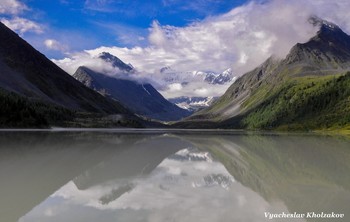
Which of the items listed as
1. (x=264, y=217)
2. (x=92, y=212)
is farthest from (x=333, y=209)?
(x=92, y=212)

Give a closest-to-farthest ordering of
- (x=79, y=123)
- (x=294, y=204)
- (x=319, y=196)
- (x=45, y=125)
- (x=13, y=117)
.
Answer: (x=294, y=204) → (x=319, y=196) → (x=13, y=117) → (x=45, y=125) → (x=79, y=123)

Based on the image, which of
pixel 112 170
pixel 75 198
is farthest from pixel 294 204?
pixel 112 170

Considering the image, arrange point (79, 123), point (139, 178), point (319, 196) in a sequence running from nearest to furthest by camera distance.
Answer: point (319, 196) → point (139, 178) → point (79, 123)

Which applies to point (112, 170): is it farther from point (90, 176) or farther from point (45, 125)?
point (45, 125)

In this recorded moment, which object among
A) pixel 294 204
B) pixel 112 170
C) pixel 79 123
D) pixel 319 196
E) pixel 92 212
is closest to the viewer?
pixel 92 212

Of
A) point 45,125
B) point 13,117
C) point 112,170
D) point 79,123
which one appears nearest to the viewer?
point 112,170

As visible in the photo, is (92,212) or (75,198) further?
(75,198)

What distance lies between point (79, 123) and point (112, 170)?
6560 inches

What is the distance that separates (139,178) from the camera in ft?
89.0

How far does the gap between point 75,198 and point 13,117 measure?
104 m

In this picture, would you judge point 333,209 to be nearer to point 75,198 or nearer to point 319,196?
point 319,196

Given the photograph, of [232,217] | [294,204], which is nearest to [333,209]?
[294,204]

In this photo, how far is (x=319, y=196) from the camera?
67.3 feet

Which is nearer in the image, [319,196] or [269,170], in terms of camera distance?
[319,196]
